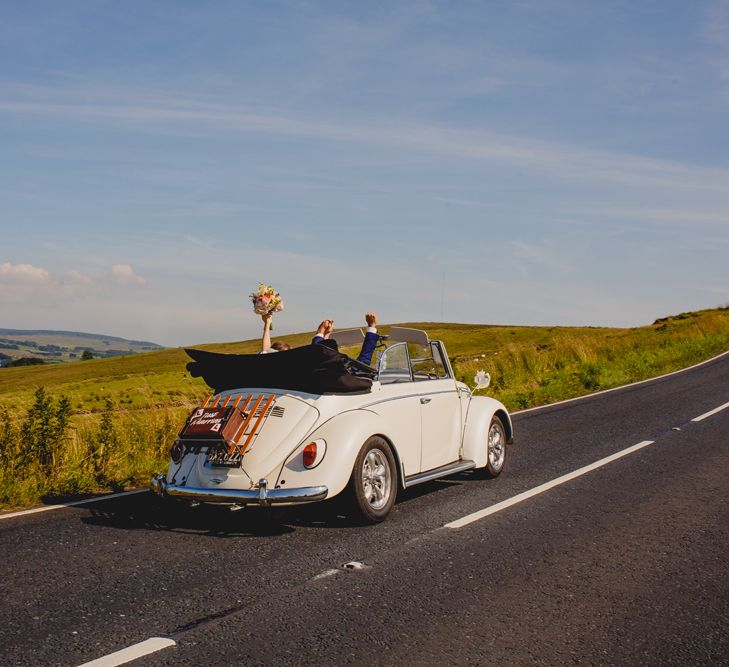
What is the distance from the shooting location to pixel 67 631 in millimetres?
4516

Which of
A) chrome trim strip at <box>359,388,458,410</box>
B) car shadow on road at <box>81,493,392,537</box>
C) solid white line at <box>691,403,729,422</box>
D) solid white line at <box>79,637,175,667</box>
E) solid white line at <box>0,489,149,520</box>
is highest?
chrome trim strip at <box>359,388,458,410</box>

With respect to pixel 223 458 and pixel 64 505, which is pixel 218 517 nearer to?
pixel 223 458

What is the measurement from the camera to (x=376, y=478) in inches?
283

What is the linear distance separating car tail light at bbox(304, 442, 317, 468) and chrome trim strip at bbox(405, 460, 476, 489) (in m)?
1.17

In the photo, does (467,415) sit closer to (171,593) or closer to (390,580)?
(390,580)

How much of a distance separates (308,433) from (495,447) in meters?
3.22

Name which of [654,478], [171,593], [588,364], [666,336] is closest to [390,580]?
[171,593]

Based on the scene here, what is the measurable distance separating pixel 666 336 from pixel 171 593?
128 ft

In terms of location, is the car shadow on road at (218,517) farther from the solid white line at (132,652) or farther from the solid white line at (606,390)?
the solid white line at (606,390)

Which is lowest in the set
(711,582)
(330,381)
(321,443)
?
(711,582)

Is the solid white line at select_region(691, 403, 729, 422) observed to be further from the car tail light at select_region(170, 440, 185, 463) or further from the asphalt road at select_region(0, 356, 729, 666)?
the car tail light at select_region(170, 440, 185, 463)

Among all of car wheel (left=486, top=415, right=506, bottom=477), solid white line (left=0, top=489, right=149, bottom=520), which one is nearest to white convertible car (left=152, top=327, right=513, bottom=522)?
car wheel (left=486, top=415, right=506, bottom=477)

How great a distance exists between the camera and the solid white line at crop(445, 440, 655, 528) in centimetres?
711

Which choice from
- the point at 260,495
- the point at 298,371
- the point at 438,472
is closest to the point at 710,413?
the point at 438,472
